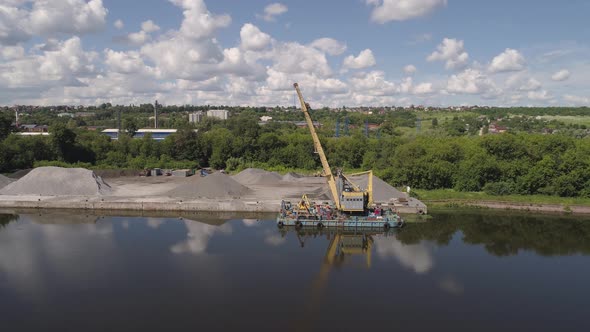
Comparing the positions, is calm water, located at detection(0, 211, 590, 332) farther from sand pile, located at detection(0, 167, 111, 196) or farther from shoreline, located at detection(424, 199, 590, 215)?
sand pile, located at detection(0, 167, 111, 196)

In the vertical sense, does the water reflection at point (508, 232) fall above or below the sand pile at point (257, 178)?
below

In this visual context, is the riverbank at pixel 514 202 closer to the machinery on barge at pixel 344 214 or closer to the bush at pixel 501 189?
the bush at pixel 501 189

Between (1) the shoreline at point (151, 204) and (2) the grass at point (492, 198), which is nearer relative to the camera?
(1) the shoreline at point (151, 204)

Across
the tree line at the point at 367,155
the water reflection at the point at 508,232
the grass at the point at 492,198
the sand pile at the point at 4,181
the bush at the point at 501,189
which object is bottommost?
the water reflection at the point at 508,232

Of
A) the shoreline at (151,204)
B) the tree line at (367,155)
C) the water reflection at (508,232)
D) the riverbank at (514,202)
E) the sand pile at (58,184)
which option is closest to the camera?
the water reflection at (508,232)

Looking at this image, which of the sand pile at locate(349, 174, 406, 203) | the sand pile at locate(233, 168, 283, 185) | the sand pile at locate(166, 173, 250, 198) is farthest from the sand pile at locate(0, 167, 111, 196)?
the sand pile at locate(349, 174, 406, 203)

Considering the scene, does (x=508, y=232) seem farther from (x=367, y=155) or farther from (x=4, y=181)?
(x=4, y=181)

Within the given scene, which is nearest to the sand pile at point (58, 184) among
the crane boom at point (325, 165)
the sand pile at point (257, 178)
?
the sand pile at point (257, 178)
